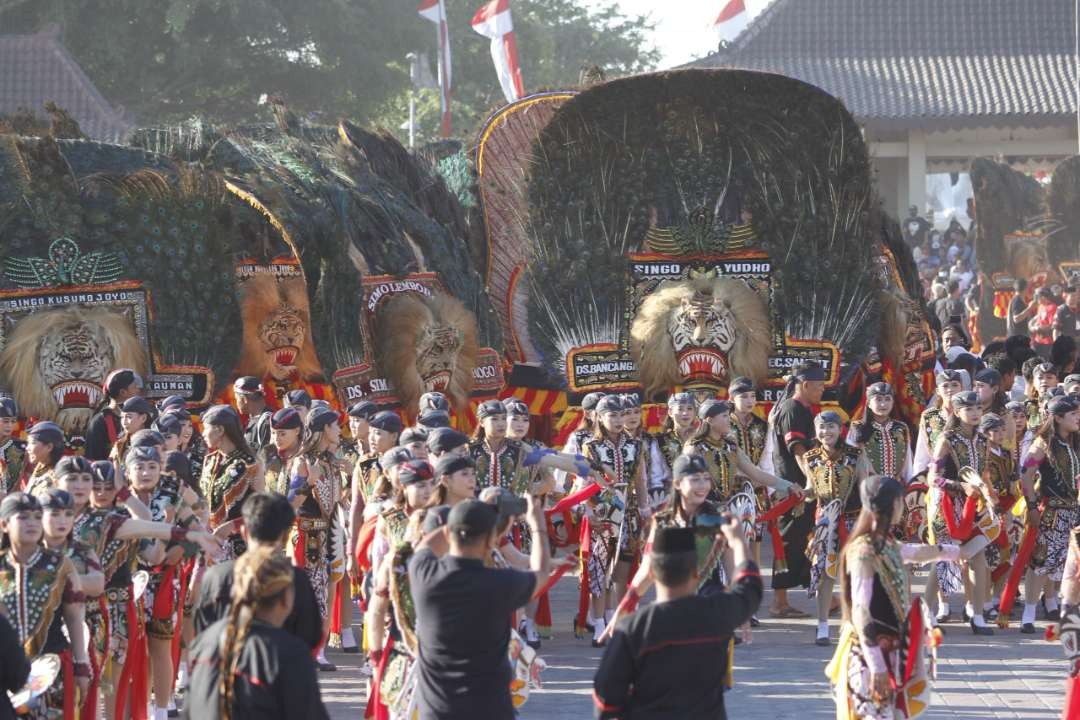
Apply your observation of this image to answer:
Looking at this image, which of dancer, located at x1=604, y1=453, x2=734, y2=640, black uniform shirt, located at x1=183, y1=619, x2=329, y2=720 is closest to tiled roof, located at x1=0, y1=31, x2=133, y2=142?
dancer, located at x1=604, y1=453, x2=734, y2=640

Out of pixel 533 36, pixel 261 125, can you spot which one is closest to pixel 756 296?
pixel 261 125

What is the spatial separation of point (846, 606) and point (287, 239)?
360 inches

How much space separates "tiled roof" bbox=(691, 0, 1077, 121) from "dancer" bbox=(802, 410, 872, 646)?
2726 centimetres

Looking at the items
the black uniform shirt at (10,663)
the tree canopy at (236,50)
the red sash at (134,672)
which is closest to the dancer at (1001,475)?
the red sash at (134,672)

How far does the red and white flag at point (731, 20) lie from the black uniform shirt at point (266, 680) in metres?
28.9

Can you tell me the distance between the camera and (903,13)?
1638 inches

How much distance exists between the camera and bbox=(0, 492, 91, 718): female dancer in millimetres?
7188

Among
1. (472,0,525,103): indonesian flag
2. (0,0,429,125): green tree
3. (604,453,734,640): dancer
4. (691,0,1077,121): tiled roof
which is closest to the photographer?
(604,453,734,640): dancer

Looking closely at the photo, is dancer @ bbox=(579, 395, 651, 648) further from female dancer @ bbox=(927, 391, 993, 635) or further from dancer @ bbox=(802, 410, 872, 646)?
female dancer @ bbox=(927, 391, 993, 635)

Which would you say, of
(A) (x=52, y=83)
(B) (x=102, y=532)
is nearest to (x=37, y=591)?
(B) (x=102, y=532)

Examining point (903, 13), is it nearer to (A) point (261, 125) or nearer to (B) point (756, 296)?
(A) point (261, 125)

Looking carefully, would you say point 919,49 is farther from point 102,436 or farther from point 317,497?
point 317,497

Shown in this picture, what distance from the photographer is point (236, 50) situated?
35469mm

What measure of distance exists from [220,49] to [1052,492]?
25807 millimetres
